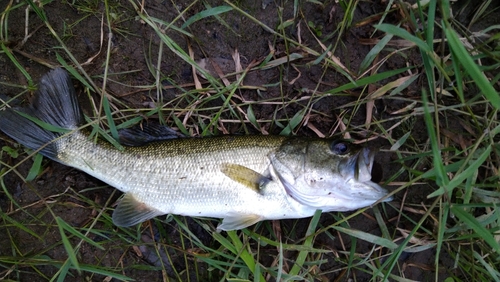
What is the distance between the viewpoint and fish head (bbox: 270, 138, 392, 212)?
2.66 m

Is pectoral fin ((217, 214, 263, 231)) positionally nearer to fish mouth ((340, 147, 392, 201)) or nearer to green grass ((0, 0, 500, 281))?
green grass ((0, 0, 500, 281))

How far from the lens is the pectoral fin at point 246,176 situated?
2.75m

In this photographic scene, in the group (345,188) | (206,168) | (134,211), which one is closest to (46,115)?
(134,211)

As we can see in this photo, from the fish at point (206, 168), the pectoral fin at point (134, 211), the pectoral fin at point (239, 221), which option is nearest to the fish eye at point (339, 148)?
the fish at point (206, 168)

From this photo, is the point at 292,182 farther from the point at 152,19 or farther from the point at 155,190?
the point at 152,19

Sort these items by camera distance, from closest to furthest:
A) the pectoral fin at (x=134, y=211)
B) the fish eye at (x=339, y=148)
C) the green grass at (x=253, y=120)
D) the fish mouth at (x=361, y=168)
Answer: the fish mouth at (x=361, y=168) → the fish eye at (x=339, y=148) → the pectoral fin at (x=134, y=211) → the green grass at (x=253, y=120)

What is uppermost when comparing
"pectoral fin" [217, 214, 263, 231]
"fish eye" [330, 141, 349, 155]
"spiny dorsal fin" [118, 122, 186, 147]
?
"fish eye" [330, 141, 349, 155]

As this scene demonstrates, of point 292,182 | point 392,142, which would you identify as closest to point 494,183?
point 392,142

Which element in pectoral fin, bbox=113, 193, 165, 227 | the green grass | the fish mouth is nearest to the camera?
the fish mouth

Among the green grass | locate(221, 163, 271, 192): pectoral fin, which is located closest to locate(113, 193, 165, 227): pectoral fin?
the green grass

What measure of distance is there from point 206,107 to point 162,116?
37 cm

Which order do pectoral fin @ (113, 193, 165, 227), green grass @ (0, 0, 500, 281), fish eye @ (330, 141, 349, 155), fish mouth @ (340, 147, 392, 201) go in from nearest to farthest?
1. fish mouth @ (340, 147, 392, 201)
2. fish eye @ (330, 141, 349, 155)
3. pectoral fin @ (113, 193, 165, 227)
4. green grass @ (0, 0, 500, 281)

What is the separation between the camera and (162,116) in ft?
10.1

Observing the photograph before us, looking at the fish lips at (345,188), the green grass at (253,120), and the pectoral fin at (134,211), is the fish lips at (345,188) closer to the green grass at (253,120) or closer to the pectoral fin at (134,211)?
the green grass at (253,120)
